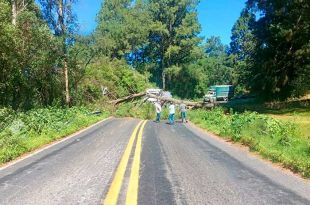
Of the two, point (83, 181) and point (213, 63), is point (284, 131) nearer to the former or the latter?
point (83, 181)

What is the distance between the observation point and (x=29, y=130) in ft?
69.2

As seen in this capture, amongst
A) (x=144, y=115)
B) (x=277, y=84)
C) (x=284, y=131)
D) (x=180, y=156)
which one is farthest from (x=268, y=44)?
(x=180, y=156)

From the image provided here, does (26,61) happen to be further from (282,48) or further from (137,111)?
(282,48)

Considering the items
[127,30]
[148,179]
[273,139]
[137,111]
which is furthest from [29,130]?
[127,30]

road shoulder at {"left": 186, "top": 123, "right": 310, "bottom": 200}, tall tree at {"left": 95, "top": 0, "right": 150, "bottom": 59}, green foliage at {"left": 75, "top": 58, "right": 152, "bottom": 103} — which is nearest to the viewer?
road shoulder at {"left": 186, "top": 123, "right": 310, "bottom": 200}

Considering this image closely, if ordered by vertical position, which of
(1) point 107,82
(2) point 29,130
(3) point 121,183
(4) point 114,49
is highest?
(4) point 114,49

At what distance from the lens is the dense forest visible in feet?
107

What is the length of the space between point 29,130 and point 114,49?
2209 inches

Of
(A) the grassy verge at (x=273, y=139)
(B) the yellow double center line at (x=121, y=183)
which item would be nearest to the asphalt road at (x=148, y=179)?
(B) the yellow double center line at (x=121, y=183)

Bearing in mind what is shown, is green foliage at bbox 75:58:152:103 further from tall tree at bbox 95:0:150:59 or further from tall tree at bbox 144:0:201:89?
tall tree at bbox 144:0:201:89

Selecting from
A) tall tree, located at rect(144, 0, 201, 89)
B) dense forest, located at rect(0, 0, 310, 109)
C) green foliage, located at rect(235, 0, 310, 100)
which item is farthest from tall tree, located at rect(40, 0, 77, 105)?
tall tree, located at rect(144, 0, 201, 89)

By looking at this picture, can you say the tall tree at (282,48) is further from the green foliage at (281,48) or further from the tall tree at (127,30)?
the tall tree at (127,30)

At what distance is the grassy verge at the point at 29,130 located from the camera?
51.6ft

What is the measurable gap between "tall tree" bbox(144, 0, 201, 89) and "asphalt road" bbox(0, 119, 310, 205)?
6342cm
